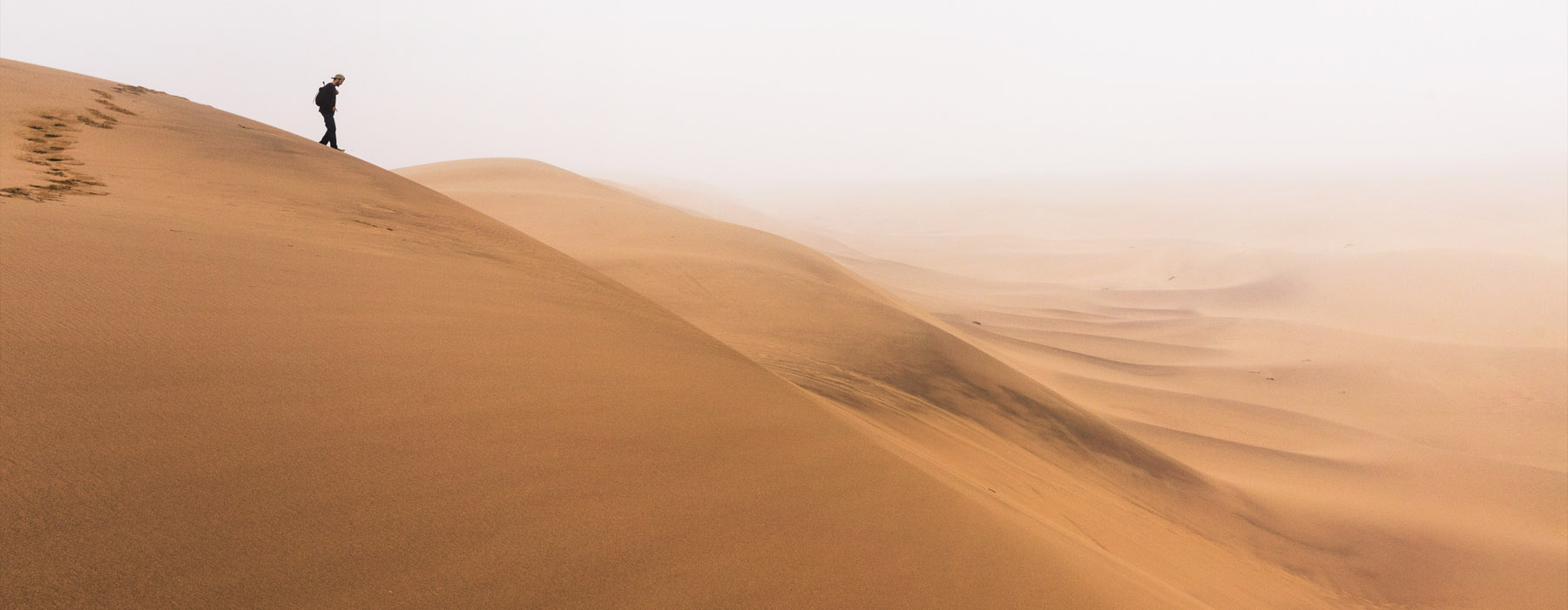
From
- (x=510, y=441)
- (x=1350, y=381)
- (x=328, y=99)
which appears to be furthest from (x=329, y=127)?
(x=1350, y=381)

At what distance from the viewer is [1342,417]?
13.2 meters

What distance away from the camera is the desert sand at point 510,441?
1.70 metres

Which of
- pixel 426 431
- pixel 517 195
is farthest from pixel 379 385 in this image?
pixel 517 195

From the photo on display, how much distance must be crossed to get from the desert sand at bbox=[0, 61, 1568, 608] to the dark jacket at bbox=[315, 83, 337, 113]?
4.80ft

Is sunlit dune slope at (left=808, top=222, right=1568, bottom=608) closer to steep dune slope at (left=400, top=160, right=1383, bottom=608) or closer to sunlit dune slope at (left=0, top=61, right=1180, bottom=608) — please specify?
steep dune slope at (left=400, top=160, right=1383, bottom=608)

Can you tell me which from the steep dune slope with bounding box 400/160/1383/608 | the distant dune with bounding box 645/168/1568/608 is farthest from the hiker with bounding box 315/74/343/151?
the distant dune with bounding box 645/168/1568/608

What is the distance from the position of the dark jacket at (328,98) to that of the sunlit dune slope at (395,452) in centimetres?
526

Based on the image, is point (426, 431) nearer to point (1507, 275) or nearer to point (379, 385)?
point (379, 385)

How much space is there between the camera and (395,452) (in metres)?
2.06

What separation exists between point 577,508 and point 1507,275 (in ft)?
108

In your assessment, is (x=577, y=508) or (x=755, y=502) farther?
(x=755, y=502)

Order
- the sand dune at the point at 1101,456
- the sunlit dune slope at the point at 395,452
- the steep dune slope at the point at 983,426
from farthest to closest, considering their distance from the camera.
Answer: the sand dune at the point at 1101,456 < the steep dune slope at the point at 983,426 < the sunlit dune slope at the point at 395,452

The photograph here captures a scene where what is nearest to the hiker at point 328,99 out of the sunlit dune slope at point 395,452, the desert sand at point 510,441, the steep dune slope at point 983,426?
the desert sand at point 510,441

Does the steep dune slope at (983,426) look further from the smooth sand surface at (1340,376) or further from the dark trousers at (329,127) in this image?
the dark trousers at (329,127)
